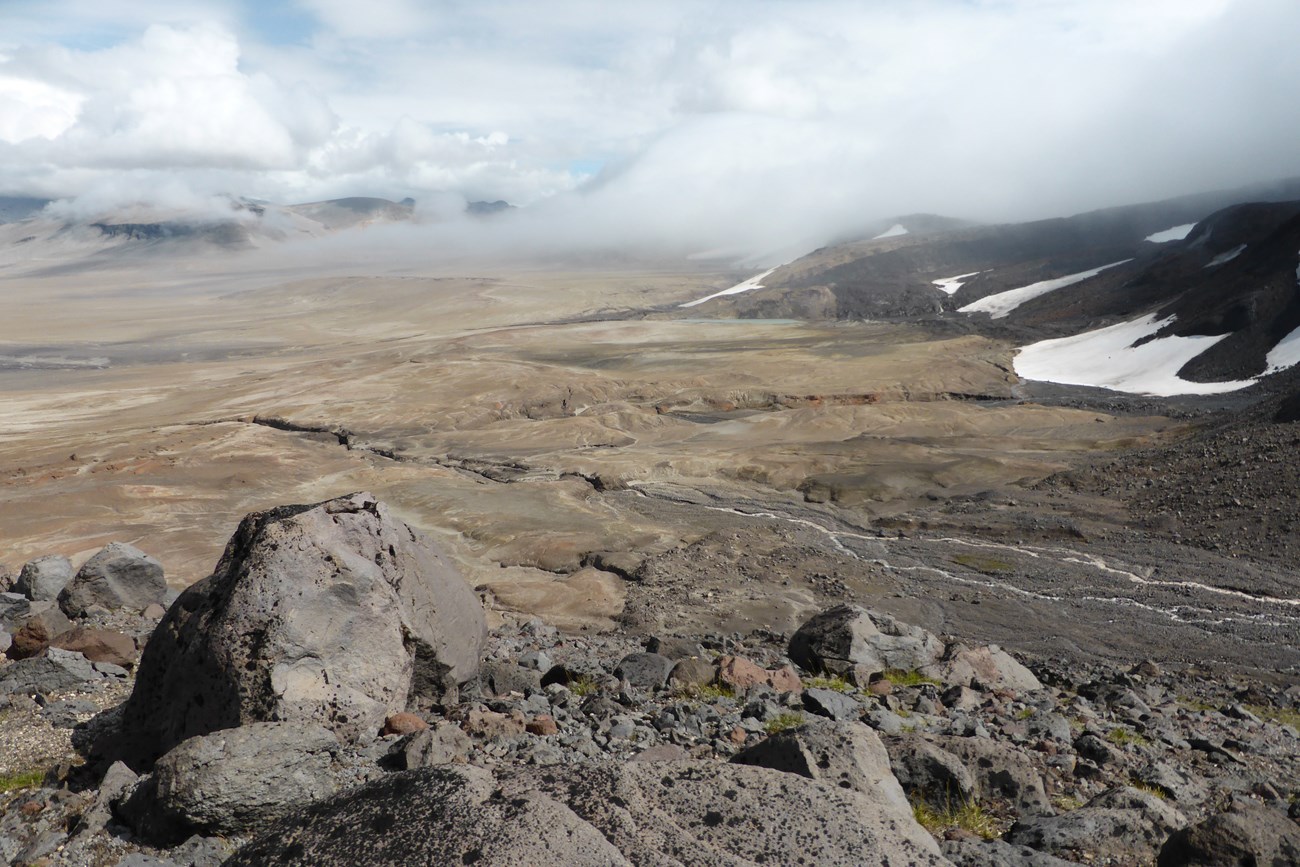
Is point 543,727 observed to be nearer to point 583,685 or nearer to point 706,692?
point 583,685

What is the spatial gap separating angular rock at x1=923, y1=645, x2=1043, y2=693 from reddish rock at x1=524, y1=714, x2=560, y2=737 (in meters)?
7.05

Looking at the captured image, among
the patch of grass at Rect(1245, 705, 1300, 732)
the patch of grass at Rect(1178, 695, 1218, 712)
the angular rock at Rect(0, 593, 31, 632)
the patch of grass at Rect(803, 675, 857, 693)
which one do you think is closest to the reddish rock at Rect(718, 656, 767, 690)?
the patch of grass at Rect(803, 675, 857, 693)

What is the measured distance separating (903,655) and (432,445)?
1350 inches

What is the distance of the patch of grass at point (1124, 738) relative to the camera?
32.3 feet

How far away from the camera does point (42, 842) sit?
6.09 metres

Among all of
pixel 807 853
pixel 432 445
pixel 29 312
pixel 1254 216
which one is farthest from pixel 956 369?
pixel 29 312

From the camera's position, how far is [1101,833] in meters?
6.04

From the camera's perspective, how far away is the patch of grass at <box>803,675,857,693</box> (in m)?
11.6

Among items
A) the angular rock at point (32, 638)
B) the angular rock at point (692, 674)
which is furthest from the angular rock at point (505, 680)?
the angular rock at point (32, 638)

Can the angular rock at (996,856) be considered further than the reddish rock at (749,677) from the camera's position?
No

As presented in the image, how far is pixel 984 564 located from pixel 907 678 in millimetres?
14014

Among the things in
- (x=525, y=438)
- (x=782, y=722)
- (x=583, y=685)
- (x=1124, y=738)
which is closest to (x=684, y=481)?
(x=525, y=438)

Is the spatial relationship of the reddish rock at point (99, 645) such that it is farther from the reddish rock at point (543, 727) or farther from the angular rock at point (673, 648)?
the angular rock at point (673, 648)

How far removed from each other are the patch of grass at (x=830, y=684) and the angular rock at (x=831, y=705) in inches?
63.6
